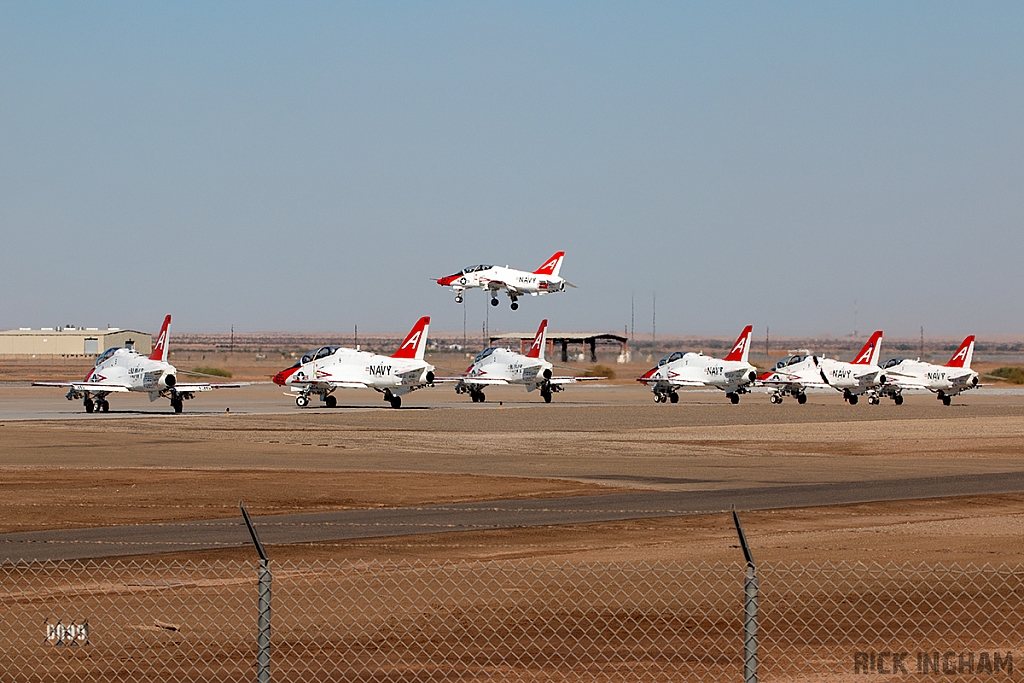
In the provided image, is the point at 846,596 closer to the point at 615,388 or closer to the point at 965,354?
the point at 965,354

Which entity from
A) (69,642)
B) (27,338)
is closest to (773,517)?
(69,642)

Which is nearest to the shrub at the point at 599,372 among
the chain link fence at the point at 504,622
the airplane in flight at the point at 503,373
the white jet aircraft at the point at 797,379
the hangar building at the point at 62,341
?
the white jet aircraft at the point at 797,379

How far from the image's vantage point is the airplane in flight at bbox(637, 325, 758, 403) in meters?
73.0

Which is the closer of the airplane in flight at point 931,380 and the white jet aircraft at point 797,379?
the airplane in flight at point 931,380

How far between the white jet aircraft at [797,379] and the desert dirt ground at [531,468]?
12532 mm

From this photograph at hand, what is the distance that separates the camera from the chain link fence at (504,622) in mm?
11070

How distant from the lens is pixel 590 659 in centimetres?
1152

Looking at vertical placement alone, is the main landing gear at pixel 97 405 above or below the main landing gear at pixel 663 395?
above

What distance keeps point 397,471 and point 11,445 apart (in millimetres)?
13553

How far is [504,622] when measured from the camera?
12.9 m

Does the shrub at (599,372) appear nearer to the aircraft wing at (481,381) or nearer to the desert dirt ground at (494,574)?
the aircraft wing at (481,381)

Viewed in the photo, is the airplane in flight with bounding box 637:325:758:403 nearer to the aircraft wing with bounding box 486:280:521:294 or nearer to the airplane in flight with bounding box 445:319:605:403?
the airplane in flight with bounding box 445:319:605:403

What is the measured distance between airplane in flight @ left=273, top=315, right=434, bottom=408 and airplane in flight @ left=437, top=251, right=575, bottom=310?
861cm

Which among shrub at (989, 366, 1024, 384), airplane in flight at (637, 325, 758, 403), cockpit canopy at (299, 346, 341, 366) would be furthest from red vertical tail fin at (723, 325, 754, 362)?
shrub at (989, 366, 1024, 384)
